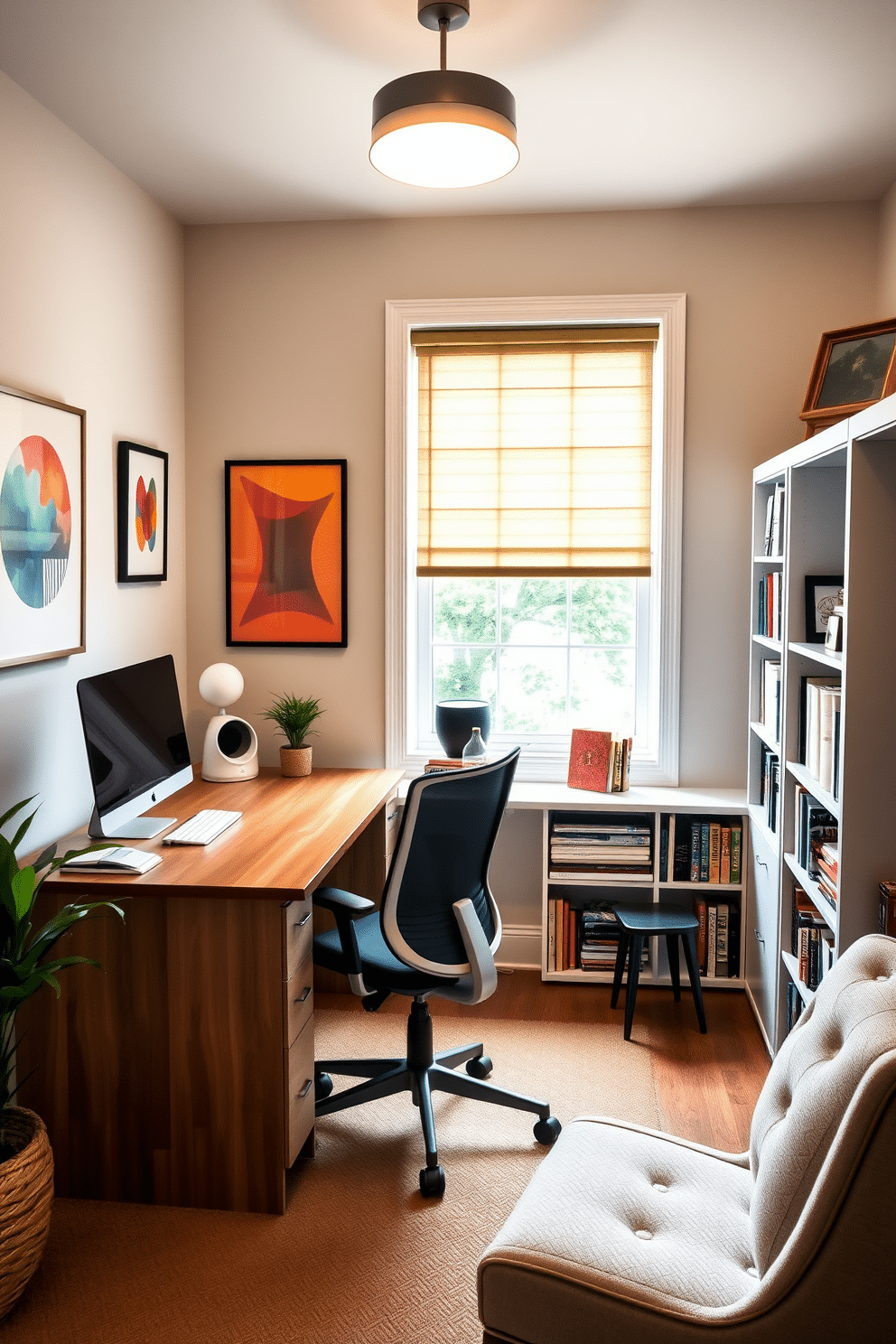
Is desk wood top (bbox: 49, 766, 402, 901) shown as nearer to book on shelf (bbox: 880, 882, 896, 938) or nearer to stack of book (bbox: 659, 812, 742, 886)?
stack of book (bbox: 659, 812, 742, 886)

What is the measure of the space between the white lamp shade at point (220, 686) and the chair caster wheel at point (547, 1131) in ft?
5.80

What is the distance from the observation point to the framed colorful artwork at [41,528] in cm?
264

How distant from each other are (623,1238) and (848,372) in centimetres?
246

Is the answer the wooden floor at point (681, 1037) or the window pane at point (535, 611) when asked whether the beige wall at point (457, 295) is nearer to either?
the window pane at point (535, 611)

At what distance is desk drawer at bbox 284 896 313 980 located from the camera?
2373 mm

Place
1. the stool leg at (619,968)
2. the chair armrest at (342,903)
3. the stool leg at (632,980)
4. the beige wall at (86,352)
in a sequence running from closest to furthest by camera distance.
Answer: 1. the chair armrest at (342,903)
2. the beige wall at (86,352)
3. the stool leg at (632,980)
4. the stool leg at (619,968)

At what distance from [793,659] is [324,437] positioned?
193 centimetres

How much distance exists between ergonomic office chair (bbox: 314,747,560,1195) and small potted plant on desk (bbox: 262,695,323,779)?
100 cm

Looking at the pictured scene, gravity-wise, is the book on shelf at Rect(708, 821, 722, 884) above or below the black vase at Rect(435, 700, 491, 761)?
below

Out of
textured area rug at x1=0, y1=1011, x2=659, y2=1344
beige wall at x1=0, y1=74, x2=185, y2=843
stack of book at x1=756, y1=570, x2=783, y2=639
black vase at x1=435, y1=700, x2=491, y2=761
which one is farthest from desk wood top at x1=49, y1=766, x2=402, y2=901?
stack of book at x1=756, y1=570, x2=783, y2=639

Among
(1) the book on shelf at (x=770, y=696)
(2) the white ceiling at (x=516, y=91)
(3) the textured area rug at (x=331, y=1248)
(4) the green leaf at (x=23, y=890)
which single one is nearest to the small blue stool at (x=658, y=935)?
(3) the textured area rug at (x=331, y=1248)

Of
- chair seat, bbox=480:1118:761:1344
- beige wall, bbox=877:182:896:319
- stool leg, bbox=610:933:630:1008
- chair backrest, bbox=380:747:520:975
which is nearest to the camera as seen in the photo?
chair seat, bbox=480:1118:761:1344

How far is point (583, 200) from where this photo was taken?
11.8 ft

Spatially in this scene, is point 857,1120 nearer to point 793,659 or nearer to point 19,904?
point 19,904
